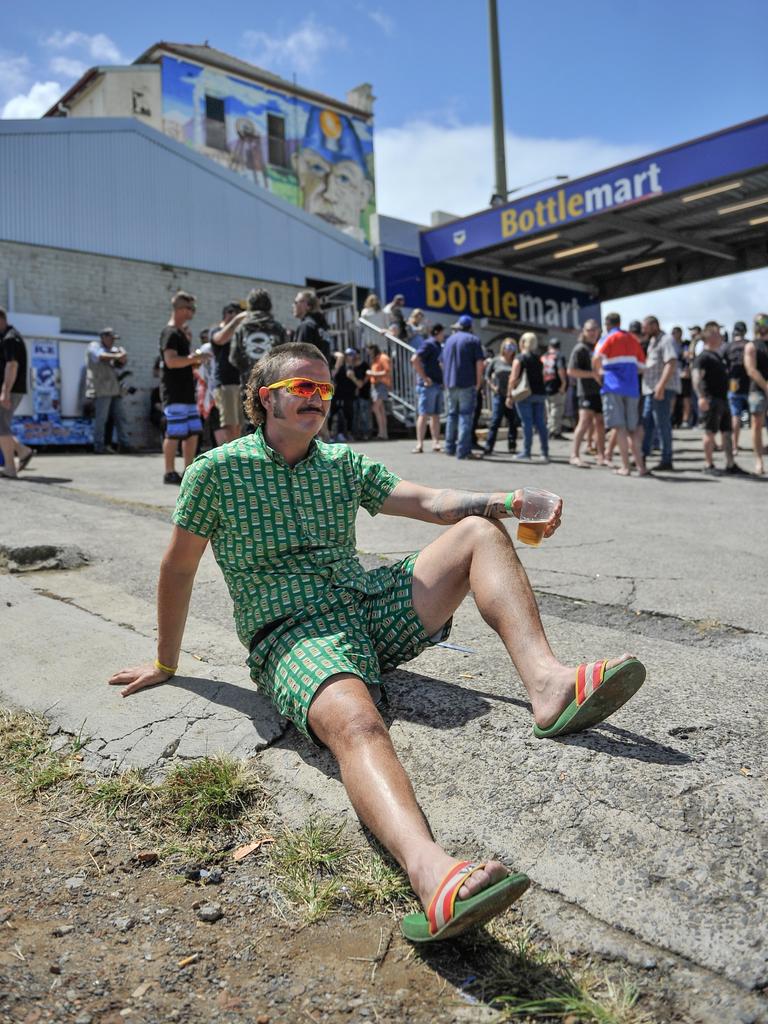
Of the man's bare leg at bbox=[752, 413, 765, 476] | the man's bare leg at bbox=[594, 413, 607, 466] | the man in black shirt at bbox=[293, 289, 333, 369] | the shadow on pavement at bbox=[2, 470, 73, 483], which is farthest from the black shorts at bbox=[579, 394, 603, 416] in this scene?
the shadow on pavement at bbox=[2, 470, 73, 483]

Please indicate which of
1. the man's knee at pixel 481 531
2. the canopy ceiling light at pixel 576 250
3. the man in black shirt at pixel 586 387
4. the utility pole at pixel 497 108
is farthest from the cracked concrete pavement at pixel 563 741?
the canopy ceiling light at pixel 576 250

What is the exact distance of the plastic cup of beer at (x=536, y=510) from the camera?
8.13 ft

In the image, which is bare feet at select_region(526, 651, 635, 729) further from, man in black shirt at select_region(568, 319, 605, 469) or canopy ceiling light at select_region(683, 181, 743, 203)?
canopy ceiling light at select_region(683, 181, 743, 203)

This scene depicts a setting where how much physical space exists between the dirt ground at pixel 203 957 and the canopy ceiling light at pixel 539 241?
18863 millimetres

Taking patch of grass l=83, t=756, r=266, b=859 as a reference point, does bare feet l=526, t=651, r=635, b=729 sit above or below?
above

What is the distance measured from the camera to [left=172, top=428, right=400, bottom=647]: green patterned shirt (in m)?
2.55

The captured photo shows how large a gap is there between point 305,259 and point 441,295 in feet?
13.6

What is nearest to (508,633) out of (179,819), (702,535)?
→ (179,819)

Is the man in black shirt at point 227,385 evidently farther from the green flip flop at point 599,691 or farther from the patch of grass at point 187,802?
the green flip flop at point 599,691

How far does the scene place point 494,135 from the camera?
19.2 m

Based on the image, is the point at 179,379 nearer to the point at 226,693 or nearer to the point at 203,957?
the point at 226,693

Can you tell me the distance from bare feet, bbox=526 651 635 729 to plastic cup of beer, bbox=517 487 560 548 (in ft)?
1.45

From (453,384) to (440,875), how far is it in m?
8.99

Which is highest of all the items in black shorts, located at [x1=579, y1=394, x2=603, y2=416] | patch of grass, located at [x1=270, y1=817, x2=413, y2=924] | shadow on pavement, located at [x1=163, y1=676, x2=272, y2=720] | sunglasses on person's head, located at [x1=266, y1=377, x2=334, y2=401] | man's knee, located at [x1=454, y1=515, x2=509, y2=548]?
black shorts, located at [x1=579, y1=394, x2=603, y2=416]
